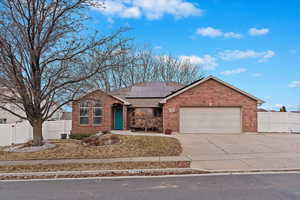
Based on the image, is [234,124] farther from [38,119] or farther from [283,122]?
[38,119]

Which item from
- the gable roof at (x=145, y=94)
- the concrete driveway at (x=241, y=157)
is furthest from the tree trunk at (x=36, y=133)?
the gable roof at (x=145, y=94)

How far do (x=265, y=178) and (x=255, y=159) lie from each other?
2483 mm

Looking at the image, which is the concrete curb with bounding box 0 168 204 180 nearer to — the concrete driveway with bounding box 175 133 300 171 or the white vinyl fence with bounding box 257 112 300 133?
the concrete driveway with bounding box 175 133 300 171

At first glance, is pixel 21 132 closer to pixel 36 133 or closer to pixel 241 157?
pixel 36 133

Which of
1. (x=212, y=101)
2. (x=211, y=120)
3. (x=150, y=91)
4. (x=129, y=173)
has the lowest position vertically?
(x=129, y=173)

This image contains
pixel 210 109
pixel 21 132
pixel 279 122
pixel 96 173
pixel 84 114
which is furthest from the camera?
pixel 84 114

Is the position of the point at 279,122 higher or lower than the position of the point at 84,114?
lower

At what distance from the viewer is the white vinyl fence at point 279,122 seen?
1952 cm

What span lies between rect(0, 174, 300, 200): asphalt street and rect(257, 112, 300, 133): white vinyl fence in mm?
13978

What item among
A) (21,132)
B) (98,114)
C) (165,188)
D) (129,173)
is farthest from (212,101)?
(21,132)

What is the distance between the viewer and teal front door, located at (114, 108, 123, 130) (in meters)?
21.8

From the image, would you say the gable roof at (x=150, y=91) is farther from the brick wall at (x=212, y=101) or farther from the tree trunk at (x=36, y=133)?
the tree trunk at (x=36, y=133)

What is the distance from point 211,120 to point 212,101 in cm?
158

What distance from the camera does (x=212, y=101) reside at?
18.3 m
